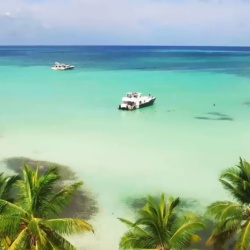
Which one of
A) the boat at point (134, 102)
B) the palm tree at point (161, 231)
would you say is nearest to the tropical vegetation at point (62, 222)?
the palm tree at point (161, 231)

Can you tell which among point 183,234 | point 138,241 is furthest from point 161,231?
point 138,241

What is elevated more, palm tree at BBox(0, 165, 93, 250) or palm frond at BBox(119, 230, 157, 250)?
palm tree at BBox(0, 165, 93, 250)

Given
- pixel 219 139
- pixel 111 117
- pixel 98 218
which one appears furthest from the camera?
pixel 111 117

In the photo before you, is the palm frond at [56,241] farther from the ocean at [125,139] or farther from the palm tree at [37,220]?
the ocean at [125,139]

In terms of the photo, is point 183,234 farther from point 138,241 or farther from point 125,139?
point 125,139

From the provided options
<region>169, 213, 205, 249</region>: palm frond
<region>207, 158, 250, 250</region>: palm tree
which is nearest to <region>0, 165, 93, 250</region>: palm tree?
<region>169, 213, 205, 249</region>: palm frond

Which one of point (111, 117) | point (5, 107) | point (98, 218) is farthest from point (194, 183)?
point (5, 107)

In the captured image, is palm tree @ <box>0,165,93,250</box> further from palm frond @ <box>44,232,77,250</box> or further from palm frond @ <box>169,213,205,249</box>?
palm frond @ <box>169,213,205,249</box>

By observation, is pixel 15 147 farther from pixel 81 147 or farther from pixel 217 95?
pixel 217 95

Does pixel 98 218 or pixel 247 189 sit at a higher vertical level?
pixel 247 189
